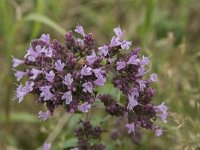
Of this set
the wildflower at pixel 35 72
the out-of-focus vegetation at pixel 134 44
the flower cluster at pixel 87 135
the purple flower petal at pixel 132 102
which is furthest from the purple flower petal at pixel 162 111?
the wildflower at pixel 35 72

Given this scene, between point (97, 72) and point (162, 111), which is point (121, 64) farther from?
point (162, 111)

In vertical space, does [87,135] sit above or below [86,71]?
below

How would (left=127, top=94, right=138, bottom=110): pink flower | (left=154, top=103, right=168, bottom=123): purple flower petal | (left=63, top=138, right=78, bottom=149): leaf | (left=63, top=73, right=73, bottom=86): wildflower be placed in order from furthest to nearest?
(left=63, top=138, right=78, bottom=149): leaf
(left=154, top=103, right=168, bottom=123): purple flower petal
(left=127, top=94, right=138, bottom=110): pink flower
(left=63, top=73, right=73, bottom=86): wildflower

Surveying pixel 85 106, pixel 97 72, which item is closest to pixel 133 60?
pixel 97 72

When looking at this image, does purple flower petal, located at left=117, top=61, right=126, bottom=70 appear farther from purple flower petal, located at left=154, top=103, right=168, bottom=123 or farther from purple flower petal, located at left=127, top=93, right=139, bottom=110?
purple flower petal, located at left=154, top=103, right=168, bottom=123

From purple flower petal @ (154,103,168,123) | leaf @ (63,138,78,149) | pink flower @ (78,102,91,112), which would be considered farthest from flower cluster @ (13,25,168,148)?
leaf @ (63,138,78,149)

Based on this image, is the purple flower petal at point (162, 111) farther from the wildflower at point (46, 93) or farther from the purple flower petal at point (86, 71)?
the wildflower at point (46, 93)
